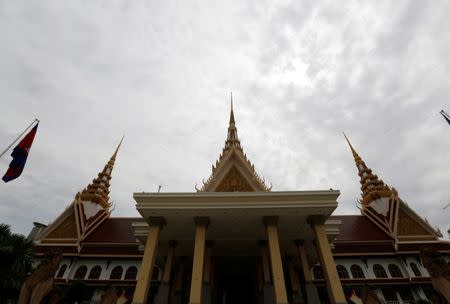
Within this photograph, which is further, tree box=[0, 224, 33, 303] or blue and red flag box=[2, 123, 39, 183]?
blue and red flag box=[2, 123, 39, 183]

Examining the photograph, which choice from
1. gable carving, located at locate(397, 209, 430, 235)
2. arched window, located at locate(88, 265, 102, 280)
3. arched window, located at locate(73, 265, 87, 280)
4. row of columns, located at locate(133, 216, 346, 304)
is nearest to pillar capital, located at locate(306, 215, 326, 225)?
row of columns, located at locate(133, 216, 346, 304)

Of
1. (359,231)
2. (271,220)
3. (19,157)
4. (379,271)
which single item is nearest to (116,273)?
(19,157)

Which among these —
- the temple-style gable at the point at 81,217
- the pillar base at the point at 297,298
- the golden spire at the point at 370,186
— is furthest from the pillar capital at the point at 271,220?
the golden spire at the point at 370,186

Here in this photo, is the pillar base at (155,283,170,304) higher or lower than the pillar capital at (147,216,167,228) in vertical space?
lower

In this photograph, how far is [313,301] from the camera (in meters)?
10.9

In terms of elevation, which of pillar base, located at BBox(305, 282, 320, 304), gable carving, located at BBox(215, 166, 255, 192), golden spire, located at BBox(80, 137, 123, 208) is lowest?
pillar base, located at BBox(305, 282, 320, 304)

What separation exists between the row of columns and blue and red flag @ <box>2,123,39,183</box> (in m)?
5.54

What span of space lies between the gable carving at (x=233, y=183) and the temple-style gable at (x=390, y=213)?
13926 mm

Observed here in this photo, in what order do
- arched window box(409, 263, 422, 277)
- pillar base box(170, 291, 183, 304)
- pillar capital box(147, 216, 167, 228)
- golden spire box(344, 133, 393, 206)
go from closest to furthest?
pillar capital box(147, 216, 167, 228), pillar base box(170, 291, 183, 304), arched window box(409, 263, 422, 277), golden spire box(344, 133, 393, 206)

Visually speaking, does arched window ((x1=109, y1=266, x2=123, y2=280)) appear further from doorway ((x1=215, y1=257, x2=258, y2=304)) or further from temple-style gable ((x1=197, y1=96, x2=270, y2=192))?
temple-style gable ((x1=197, y1=96, x2=270, y2=192))

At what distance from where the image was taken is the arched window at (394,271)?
17.6 meters

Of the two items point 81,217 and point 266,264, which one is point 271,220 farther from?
point 81,217

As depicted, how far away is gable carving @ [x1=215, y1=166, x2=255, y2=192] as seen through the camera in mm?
14383

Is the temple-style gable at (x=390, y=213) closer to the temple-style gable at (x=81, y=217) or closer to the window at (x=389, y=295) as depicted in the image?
the window at (x=389, y=295)
